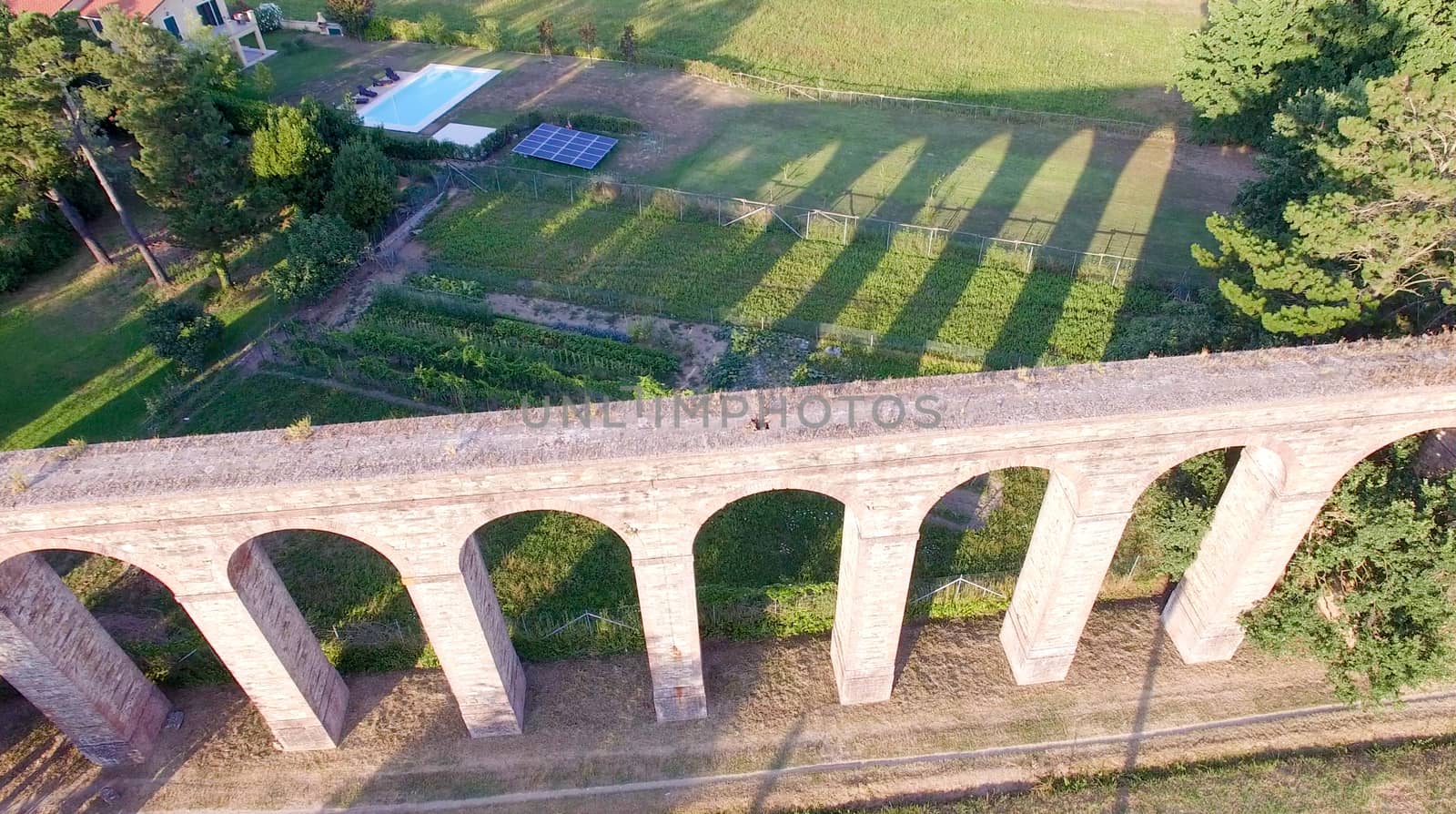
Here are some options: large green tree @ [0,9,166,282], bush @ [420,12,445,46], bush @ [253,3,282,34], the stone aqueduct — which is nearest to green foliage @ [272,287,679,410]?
large green tree @ [0,9,166,282]

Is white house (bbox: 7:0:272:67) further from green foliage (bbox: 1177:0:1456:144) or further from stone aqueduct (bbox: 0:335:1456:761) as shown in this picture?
green foliage (bbox: 1177:0:1456:144)

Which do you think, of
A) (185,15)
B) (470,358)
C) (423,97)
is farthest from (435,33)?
(470,358)

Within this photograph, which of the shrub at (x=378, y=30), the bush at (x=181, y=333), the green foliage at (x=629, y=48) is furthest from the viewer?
the shrub at (x=378, y=30)

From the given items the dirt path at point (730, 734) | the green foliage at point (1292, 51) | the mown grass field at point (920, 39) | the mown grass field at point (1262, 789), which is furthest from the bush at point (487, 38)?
the mown grass field at point (1262, 789)

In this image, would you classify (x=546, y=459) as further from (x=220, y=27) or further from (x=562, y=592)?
(x=220, y=27)

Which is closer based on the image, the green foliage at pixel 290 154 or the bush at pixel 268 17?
the green foliage at pixel 290 154

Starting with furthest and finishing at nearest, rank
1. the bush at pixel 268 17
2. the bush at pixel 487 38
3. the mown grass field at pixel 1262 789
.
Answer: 1. the bush at pixel 268 17
2. the bush at pixel 487 38
3. the mown grass field at pixel 1262 789

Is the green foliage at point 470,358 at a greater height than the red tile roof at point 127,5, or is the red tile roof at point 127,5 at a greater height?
the red tile roof at point 127,5

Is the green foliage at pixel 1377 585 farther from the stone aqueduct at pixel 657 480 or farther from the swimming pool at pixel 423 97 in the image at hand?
the swimming pool at pixel 423 97
